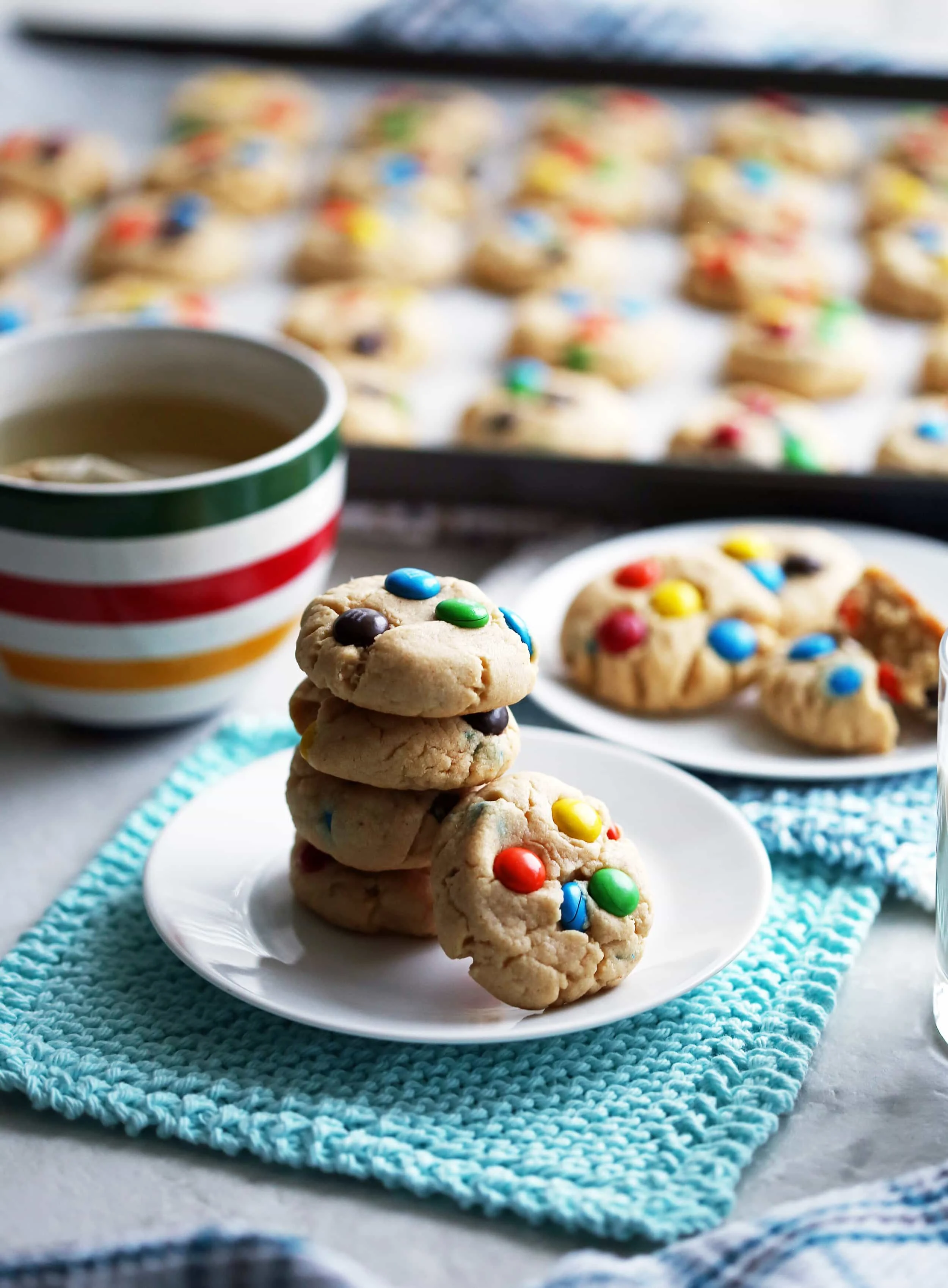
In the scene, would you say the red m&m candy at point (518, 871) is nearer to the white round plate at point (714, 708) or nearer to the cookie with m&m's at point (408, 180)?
the white round plate at point (714, 708)

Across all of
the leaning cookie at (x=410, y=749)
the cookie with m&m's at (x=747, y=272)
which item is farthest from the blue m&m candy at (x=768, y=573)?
the cookie with m&m's at (x=747, y=272)

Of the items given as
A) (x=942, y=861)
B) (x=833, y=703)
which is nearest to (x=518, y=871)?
(x=942, y=861)

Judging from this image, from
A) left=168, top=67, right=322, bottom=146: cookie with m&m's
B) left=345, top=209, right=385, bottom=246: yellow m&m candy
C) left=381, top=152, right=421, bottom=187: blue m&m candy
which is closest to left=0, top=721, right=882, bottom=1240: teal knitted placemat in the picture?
left=345, top=209, right=385, bottom=246: yellow m&m candy

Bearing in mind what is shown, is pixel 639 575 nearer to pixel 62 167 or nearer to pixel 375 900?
pixel 375 900

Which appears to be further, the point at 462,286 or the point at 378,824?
the point at 462,286

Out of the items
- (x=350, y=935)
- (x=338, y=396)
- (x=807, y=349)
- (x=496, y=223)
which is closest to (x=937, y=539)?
(x=807, y=349)

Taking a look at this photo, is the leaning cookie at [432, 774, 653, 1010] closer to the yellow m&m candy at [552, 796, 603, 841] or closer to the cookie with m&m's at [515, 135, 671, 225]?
the yellow m&m candy at [552, 796, 603, 841]
